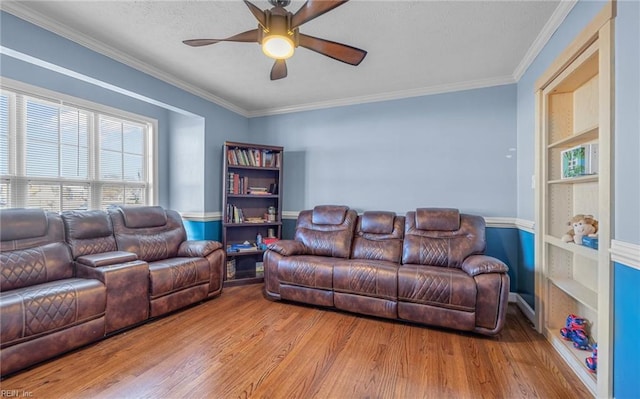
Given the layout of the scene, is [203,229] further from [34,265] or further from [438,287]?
[438,287]

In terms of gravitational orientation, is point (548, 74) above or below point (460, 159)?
above

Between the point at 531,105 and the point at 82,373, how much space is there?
4.21 metres

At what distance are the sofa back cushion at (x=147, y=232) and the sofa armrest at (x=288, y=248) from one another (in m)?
1.18

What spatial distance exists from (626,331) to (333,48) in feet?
7.54

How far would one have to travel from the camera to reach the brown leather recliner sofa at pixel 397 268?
2.26 meters

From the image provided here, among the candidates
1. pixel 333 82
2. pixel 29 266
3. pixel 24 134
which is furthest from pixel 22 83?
pixel 333 82

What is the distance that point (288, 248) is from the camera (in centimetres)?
313

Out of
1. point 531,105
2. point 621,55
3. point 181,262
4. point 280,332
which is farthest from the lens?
point 181,262

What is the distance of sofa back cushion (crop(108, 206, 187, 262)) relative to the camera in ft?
9.53

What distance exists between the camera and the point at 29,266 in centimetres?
213

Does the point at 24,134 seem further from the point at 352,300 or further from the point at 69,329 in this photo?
the point at 352,300

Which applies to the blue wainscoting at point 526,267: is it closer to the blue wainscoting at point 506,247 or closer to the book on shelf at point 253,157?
the blue wainscoting at point 506,247

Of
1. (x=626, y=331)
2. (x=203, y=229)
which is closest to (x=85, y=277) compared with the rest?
(x=203, y=229)

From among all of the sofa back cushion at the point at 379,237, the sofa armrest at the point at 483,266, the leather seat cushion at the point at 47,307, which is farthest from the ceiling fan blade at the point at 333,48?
the leather seat cushion at the point at 47,307
